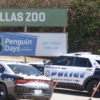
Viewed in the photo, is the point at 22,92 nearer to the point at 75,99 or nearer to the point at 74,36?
the point at 75,99

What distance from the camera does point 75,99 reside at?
433 inches

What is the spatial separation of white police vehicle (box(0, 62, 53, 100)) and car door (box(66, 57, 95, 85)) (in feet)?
9.64

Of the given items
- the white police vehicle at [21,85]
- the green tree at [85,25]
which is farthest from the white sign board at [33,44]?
the white police vehicle at [21,85]

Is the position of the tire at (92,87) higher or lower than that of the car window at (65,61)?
lower

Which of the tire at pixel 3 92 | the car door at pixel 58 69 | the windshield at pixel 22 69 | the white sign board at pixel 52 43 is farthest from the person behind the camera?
the white sign board at pixel 52 43

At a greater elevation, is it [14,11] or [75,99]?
[14,11]

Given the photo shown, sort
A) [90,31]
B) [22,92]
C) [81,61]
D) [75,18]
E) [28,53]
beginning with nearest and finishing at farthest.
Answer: [22,92], [81,61], [28,53], [90,31], [75,18]

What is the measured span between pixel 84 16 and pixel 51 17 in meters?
6.27

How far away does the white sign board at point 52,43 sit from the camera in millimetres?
18188

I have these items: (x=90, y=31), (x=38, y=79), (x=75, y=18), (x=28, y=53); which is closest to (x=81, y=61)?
(x=38, y=79)

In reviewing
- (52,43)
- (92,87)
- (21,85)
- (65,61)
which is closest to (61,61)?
(65,61)

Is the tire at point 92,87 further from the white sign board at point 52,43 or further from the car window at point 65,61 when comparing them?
the white sign board at point 52,43

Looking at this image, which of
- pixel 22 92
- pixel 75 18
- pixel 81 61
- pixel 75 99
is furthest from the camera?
pixel 75 18

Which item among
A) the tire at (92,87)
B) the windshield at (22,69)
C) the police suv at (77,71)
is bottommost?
the tire at (92,87)
